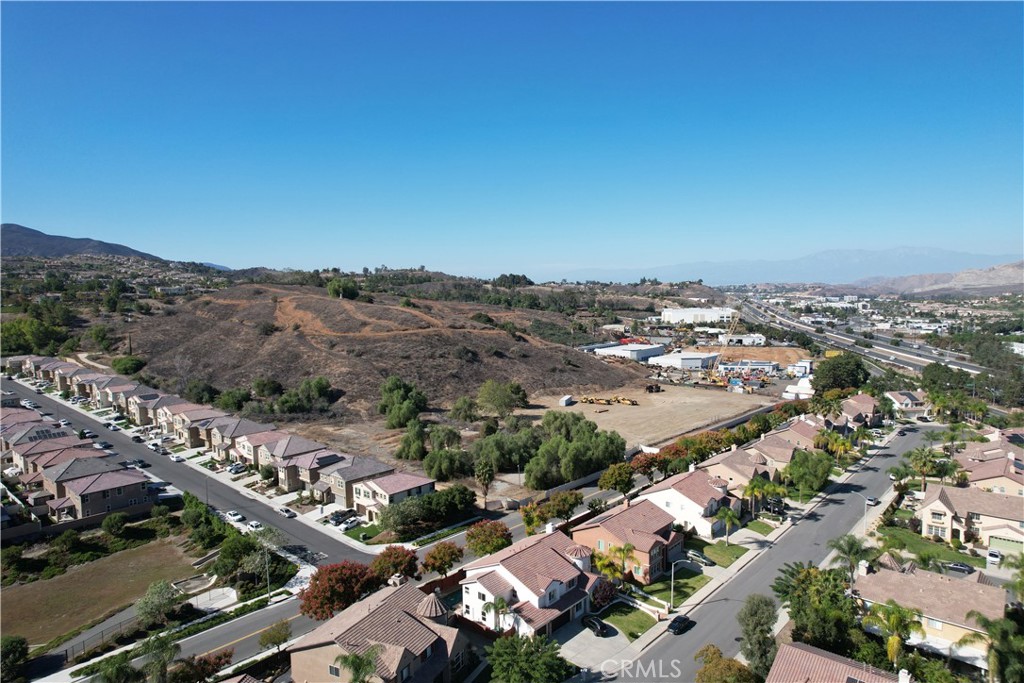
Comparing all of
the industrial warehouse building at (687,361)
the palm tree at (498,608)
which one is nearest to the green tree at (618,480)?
the palm tree at (498,608)

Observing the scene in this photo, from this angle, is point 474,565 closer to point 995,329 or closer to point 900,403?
point 900,403

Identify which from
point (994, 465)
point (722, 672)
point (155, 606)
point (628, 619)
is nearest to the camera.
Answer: point (722, 672)

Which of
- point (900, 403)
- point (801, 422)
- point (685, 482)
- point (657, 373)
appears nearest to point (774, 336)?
point (657, 373)

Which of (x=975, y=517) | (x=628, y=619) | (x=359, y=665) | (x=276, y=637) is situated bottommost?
(x=628, y=619)

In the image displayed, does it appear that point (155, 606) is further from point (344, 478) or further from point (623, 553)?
point (623, 553)

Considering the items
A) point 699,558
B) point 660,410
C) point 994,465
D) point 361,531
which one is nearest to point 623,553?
point 699,558

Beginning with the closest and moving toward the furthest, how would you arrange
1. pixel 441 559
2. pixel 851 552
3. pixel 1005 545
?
pixel 851 552
pixel 441 559
pixel 1005 545

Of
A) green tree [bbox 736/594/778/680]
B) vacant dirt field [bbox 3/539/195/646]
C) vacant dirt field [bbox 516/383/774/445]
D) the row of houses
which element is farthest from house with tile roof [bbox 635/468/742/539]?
vacant dirt field [bbox 3/539/195/646]
